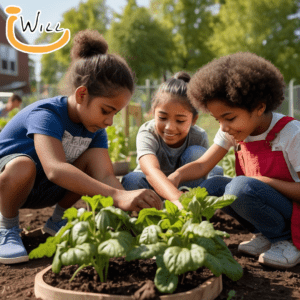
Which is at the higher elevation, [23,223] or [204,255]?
[204,255]

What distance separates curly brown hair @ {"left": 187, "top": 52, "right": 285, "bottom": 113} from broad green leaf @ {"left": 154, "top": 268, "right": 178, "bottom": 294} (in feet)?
3.49

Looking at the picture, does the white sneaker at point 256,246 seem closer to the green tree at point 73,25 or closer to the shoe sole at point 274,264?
the shoe sole at point 274,264

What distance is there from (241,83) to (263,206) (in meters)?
0.71

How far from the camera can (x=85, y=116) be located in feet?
7.87

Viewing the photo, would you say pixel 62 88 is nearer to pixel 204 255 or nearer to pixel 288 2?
pixel 204 255

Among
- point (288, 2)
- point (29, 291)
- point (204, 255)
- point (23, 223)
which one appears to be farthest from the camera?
point (288, 2)

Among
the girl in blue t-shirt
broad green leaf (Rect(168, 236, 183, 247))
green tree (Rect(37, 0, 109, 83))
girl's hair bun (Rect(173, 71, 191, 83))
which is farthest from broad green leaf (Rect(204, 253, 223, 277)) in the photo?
green tree (Rect(37, 0, 109, 83))

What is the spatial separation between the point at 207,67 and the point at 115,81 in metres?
0.57

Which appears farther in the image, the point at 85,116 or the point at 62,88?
the point at 62,88

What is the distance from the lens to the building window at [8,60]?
27.5m

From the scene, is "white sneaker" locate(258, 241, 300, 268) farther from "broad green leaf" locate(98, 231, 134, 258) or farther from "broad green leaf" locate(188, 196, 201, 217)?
"broad green leaf" locate(98, 231, 134, 258)

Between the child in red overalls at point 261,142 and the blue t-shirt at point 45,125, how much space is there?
2.72 feet

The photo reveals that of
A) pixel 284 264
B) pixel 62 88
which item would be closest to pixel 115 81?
pixel 62 88

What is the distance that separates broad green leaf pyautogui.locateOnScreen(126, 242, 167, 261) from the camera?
1.41 m
